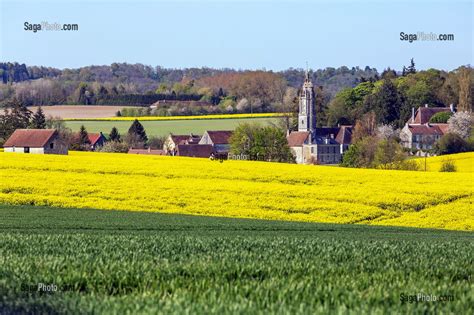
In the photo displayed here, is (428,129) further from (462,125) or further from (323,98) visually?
(323,98)

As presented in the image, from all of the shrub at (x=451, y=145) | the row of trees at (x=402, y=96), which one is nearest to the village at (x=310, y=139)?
the row of trees at (x=402, y=96)

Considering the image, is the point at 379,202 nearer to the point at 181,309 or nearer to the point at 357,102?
the point at 181,309

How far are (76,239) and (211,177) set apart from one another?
89.0 feet

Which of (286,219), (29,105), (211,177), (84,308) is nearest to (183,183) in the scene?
(211,177)

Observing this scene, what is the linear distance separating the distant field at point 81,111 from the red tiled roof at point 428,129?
167ft

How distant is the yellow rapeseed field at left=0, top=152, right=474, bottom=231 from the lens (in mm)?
39594

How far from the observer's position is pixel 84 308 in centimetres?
1191

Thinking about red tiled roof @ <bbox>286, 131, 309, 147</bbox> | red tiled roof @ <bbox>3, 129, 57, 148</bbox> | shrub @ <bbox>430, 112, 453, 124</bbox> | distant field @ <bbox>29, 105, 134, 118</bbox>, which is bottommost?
red tiled roof @ <bbox>286, 131, 309, 147</bbox>

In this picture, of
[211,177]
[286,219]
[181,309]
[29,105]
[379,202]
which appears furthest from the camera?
[29,105]

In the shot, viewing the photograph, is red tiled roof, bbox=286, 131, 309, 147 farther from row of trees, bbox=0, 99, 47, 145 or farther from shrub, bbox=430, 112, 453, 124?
row of trees, bbox=0, 99, 47, 145

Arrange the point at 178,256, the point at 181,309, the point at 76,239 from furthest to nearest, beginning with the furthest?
the point at 76,239 → the point at 178,256 → the point at 181,309

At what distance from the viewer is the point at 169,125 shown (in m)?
146

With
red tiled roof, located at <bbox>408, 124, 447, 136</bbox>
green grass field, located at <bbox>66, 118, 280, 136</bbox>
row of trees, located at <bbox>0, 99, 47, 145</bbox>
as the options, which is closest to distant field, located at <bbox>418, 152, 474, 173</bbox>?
row of trees, located at <bbox>0, 99, 47, 145</bbox>

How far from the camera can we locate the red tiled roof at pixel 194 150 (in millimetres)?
118125
